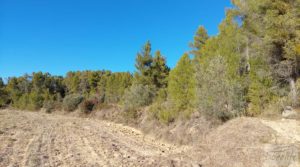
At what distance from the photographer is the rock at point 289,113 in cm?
1111

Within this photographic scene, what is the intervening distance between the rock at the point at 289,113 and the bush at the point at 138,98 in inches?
670

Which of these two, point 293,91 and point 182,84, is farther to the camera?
point 182,84

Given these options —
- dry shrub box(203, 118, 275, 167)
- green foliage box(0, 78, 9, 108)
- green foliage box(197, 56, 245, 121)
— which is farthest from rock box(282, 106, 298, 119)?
green foliage box(0, 78, 9, 108)

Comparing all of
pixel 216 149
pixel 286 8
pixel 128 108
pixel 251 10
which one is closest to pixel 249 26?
pixel 251 10

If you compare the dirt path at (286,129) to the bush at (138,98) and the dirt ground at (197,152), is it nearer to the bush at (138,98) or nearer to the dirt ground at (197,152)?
the dirt ground at (197,152)

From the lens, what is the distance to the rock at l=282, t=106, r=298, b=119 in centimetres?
1111

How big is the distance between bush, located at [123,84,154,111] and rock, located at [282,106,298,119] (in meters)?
17.0

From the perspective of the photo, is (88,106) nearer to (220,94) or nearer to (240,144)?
(220,94)

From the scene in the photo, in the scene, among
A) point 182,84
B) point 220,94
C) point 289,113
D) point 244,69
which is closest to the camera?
point 289,113

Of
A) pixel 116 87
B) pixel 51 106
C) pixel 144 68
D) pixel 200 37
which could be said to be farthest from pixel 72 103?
pixel 200 37

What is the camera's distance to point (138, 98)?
89.1 ft

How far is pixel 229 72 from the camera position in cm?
1401

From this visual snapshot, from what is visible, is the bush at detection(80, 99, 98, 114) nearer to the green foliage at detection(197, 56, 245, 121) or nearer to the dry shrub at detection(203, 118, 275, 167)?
the green foliage at detection(197, 56, 245, 121)

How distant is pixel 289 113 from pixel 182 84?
306 inches
